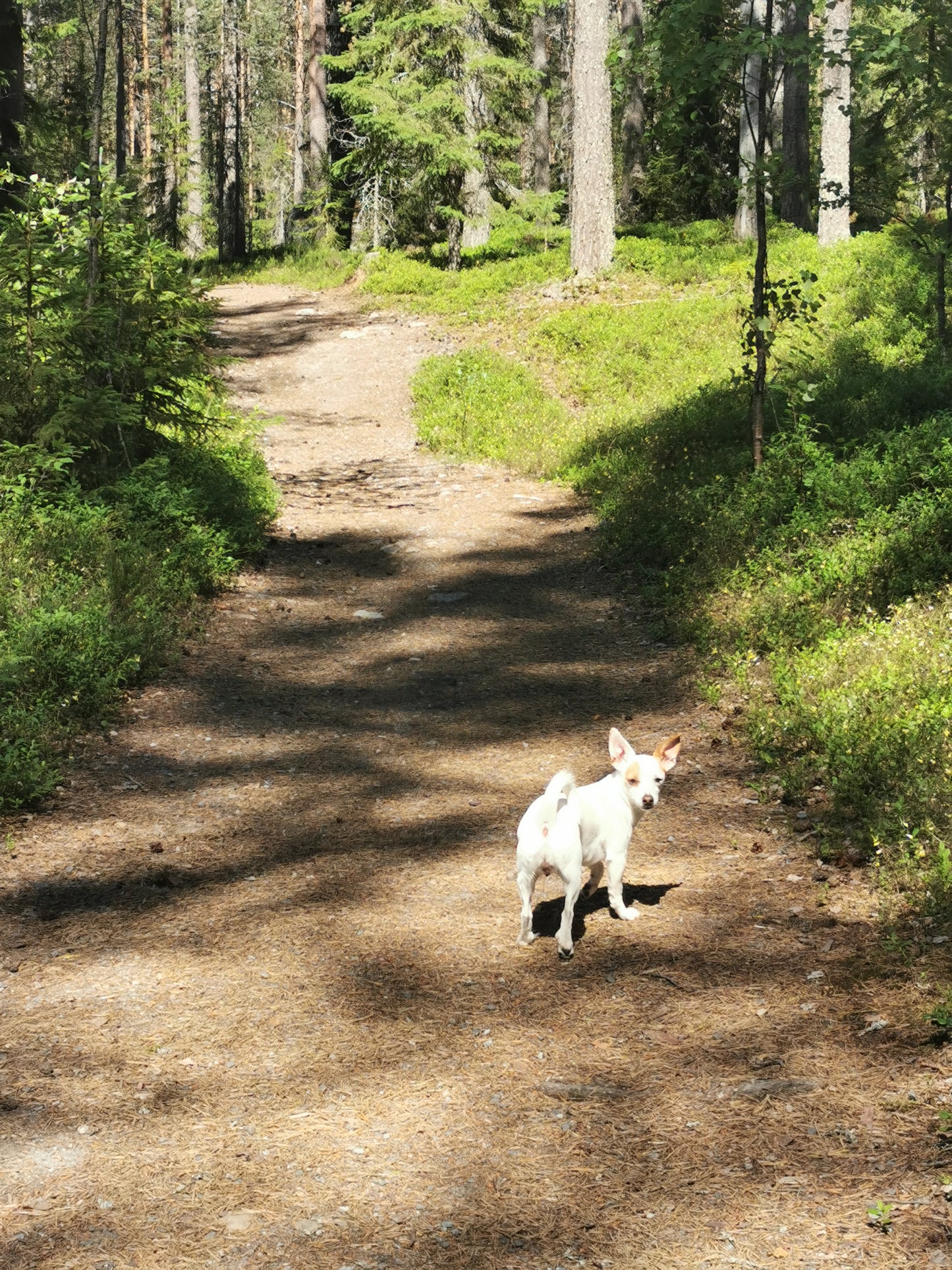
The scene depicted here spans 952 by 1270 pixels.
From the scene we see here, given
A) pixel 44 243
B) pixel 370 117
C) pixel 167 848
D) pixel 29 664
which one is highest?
pixel 370 117

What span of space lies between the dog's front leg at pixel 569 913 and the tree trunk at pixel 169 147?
24.1 metres

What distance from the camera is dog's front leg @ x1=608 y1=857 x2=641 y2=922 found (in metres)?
5.43

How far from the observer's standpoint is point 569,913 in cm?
509

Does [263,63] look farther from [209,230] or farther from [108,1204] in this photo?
[108,1204]

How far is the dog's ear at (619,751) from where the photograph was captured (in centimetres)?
534

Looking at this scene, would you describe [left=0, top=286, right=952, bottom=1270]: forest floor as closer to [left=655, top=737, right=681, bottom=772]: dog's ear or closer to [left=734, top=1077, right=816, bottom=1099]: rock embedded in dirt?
[left=734, top=1077, right=816, bottom=1099]: rock embedded in dirt

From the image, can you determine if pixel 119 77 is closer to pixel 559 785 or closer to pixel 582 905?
pixel 582 905

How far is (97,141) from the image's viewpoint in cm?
1153

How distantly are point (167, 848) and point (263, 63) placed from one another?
65.3 m

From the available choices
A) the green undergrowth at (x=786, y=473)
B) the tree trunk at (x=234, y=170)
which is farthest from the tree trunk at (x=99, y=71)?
the tree trunk at (x=234, y=170)

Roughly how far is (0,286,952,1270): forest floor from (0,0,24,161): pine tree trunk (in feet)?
25.2

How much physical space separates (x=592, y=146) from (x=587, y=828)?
18.4 m

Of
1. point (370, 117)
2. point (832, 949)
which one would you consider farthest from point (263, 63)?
point (832, 949)

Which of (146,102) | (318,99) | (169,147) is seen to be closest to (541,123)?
(318,99)
